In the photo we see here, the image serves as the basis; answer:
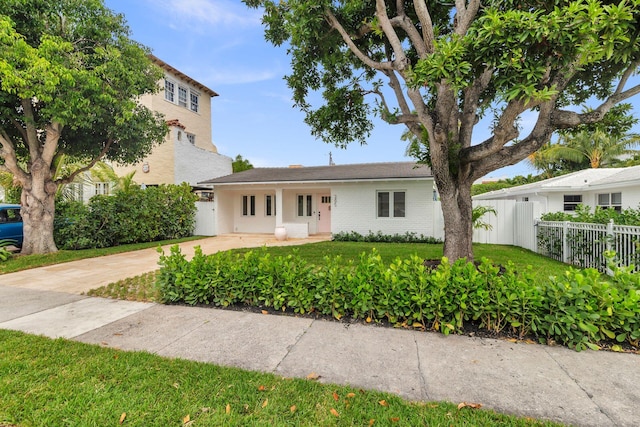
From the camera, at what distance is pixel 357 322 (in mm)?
4145

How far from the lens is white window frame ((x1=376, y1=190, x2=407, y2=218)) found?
13.1 metres

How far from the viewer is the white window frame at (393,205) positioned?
13.1 meters

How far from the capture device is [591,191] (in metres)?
13.1

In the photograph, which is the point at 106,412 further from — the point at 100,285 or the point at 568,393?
the point at 100,285

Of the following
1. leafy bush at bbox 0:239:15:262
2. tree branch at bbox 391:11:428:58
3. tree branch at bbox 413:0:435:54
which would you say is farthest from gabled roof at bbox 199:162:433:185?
leafy bush at bbox 0:239:15:262

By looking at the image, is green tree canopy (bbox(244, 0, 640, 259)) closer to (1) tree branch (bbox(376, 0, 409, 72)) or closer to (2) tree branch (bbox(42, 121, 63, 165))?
(1) tree branch (bbox(376, 0, 409, 72))

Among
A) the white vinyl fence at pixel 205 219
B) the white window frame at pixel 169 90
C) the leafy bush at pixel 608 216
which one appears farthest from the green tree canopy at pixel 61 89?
the leafy bush at pixel 608 216

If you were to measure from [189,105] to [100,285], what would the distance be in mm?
16913

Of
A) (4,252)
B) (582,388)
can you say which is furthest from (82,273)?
(582,388)

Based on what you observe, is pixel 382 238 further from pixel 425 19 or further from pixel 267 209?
pixel 425 19

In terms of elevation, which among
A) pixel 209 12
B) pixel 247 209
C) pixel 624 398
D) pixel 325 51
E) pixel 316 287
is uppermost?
pixel 209 12

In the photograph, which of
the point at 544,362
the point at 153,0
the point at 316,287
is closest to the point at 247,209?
the point at 153,0

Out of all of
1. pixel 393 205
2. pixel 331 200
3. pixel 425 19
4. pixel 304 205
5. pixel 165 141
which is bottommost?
pixel 393 205

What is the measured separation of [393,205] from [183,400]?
1179 cm
